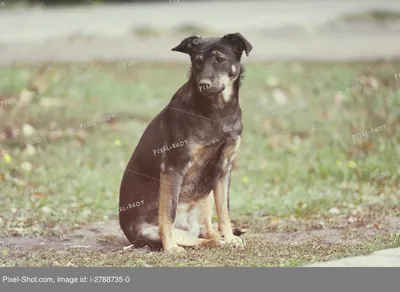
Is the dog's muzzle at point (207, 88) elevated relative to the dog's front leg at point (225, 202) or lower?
elevated

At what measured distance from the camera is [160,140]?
662 cm

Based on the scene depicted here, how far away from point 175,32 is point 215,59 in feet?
23.9

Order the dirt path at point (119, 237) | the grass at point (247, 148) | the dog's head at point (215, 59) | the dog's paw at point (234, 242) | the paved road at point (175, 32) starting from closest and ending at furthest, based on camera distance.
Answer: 1. the dog's head at point (215, 59)
2. the dog's paw at point (234, 242)
3. the dirt path at point (119, 237)
4. the grass at point (247, 148)
5. the paved road at point (175, 32)

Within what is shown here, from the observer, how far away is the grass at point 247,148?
7840mm

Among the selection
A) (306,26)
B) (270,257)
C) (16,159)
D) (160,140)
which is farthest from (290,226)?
(306,26)

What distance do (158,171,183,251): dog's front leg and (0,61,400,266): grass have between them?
211 mm

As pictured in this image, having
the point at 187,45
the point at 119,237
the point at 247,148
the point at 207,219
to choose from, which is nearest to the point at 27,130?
the point at 247,148

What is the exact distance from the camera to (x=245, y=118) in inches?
423

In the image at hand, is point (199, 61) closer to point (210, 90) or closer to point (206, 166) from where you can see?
point (210, 90)


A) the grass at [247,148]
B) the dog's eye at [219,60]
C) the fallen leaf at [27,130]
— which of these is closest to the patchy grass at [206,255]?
the grass at [247,148]

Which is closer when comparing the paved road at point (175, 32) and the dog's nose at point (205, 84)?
the dog's nose at point (205, 84)

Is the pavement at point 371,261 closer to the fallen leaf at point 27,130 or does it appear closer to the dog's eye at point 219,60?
the dog's eye at point 219,60

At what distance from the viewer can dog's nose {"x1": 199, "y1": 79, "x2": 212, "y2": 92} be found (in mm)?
6238

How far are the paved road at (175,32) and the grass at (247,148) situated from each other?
0.54 metres
